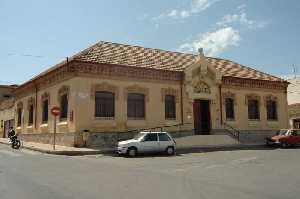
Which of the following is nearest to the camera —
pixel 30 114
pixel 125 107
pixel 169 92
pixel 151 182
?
pixel 151 182

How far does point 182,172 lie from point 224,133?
1859 cm

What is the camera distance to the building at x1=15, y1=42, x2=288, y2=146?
26391 mm

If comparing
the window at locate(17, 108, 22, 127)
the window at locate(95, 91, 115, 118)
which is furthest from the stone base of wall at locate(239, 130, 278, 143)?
the window at locate(17, 108, 22, 127)

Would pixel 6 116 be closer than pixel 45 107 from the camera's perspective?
No

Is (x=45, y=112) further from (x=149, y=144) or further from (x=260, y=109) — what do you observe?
(x=260, y=109)

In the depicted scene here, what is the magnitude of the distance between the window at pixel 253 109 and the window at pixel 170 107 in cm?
853

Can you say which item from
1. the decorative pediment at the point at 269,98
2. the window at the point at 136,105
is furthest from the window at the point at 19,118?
the decorative pediment at the point at 269,98

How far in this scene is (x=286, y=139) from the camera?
29.3 metres

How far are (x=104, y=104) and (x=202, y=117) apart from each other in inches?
367

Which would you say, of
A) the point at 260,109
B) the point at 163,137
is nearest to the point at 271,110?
the point at 260,109

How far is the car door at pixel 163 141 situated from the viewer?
74.2 ft

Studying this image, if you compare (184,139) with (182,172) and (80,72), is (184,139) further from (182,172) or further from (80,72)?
(182,172)

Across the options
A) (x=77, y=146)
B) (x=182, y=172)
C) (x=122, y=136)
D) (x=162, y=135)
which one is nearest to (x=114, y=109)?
(x=122, y=136)

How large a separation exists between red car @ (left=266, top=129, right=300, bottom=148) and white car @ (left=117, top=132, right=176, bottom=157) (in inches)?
428
